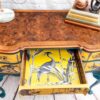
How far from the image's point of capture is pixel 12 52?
3.00 ft

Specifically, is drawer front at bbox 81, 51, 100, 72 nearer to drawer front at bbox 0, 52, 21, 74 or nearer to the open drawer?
the open drawer

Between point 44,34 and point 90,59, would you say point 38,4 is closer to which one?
point 44,34

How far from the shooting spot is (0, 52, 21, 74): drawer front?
94 cm

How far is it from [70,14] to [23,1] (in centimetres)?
37

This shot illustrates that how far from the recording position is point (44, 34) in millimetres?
1020

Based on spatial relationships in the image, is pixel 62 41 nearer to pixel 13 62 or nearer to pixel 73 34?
pixel 73 34

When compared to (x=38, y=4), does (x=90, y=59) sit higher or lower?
lower

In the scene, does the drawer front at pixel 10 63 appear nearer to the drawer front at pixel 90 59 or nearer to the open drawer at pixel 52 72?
the open drawer at pixel 52 72

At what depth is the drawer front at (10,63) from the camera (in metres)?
0.94

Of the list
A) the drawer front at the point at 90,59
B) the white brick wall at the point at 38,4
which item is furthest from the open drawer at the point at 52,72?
the white brick wall at the point at 38,4

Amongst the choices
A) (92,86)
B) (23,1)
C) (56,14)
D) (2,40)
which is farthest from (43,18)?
(92,86)

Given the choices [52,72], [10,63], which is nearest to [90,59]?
[52,72]

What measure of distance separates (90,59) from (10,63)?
1.52 feet

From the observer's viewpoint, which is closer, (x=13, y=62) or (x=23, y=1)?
(x=13, y=62)
